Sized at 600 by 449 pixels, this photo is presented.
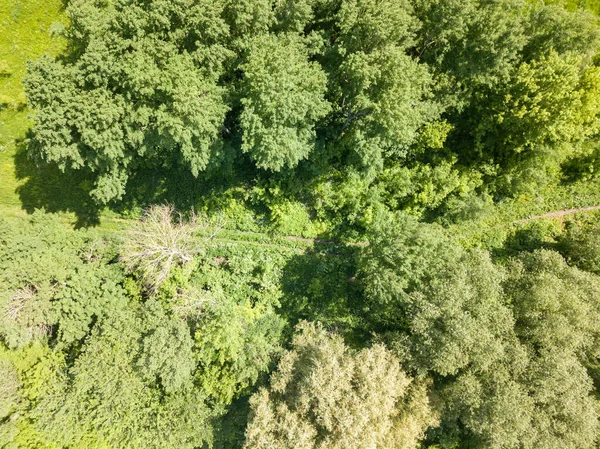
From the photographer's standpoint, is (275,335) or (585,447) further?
(275,335)

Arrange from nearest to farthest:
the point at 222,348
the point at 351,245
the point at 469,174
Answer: the point at 222,348, the point at 469,174, the point at 351,245

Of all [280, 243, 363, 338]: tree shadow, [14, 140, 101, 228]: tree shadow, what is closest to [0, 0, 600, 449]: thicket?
[280, 243, 363, 338]: tree shadow

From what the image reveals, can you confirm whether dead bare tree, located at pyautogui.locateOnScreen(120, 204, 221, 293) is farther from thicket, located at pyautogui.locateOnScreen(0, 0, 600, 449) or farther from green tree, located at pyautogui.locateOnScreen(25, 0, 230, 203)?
green tree, located at pyautogui.locateOnScreen(25, 0, 230, 203)

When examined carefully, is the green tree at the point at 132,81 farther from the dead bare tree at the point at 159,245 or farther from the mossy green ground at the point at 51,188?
the mossy green ground at the point at 51,188

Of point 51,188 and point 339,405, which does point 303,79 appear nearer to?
point 339,405

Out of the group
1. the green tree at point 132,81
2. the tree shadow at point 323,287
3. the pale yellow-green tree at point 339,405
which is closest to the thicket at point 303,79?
the green tree at point 132,81

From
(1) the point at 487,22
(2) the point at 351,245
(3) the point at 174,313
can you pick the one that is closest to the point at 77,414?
(3) the point at 174,313

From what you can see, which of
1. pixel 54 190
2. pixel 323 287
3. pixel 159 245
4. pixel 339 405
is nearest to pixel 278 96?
pixel 159 245

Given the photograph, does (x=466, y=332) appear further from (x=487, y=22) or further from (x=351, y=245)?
(x=487, y=22)
